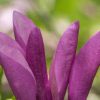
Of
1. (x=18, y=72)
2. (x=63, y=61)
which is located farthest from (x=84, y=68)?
(x=18, y=72)

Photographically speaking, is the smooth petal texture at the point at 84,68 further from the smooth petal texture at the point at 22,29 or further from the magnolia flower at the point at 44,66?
the smooth petal texture at the point at 22,29

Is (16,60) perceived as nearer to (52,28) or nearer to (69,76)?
(69,76)

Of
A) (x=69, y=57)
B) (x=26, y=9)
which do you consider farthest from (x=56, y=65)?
(x=26, y=9)

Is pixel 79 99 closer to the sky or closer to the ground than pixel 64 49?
closer to the ground

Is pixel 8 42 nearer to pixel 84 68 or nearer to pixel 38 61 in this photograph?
pixel 38 61

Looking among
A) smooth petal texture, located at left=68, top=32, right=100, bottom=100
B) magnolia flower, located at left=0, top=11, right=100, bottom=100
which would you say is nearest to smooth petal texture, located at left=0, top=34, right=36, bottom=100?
magnolia flower, located at left=0, top=11, right=100, bottom=100

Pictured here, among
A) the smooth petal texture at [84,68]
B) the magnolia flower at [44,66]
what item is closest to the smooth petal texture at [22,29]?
the magnolia flower at [44,66]
